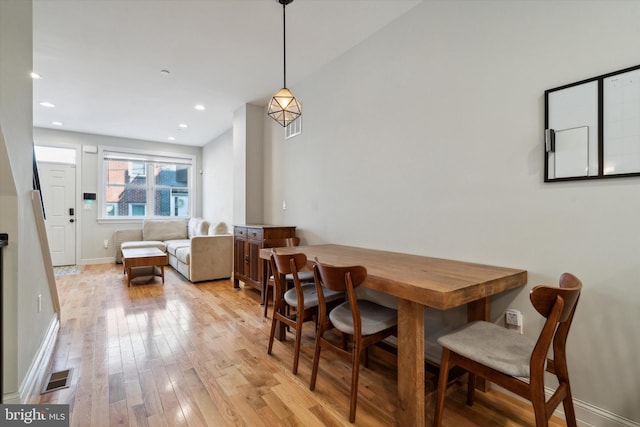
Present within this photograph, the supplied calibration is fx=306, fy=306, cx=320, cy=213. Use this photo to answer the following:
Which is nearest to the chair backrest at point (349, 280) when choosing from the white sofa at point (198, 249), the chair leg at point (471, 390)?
the chair leg at point (471, 390)

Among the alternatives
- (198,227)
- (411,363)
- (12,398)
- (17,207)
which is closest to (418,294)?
(411,363)

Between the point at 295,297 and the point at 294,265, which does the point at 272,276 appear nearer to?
the point at 295,297

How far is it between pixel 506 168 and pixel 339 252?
1399 mm

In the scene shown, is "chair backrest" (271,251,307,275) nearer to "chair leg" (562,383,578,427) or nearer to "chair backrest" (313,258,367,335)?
"chair backrest" (313,258,367,335)

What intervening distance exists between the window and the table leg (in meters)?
6.97

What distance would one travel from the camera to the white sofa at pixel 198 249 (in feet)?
15.4

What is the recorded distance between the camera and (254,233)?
391 centimetres

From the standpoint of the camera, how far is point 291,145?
4039mm

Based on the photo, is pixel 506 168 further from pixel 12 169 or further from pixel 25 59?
pixel 25 59

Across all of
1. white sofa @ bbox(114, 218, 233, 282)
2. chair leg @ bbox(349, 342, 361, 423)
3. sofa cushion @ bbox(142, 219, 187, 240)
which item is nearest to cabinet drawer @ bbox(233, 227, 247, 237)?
white sofa @ bbox(114, 218, 233, 282)

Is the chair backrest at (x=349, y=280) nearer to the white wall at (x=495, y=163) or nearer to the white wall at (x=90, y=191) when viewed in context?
the white wall at (x=495, y=163)

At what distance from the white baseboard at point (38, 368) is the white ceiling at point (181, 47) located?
266 centimetres

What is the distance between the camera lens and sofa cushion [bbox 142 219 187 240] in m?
6.50

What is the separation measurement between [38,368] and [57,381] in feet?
0.50
